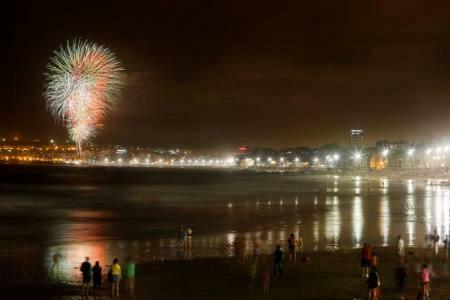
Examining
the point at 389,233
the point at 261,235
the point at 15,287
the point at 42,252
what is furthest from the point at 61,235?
the point at 389,233

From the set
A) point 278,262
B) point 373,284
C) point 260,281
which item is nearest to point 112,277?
point 260,281

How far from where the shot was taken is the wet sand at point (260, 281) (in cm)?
1745

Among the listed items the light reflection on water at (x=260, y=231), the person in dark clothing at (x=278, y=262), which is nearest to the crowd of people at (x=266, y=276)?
the person in dark clothing at (x=278, y=262)

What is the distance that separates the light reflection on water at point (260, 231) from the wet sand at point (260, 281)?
2.68 metres

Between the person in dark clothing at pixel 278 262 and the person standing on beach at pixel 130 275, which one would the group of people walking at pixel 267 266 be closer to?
the person in dark clothing at pixel 278 262

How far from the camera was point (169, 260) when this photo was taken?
2478 centimetres

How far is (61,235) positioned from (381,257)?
1922 centimetres

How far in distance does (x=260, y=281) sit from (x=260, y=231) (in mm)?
17058

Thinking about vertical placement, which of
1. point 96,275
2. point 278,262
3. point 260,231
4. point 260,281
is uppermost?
point 278,262

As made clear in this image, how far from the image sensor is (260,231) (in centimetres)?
3628

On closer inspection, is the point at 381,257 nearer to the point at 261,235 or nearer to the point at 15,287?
the point at 261,235

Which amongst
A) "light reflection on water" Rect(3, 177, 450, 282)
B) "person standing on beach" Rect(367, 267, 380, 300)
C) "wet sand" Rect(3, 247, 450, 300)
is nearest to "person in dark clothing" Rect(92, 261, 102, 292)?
"wet sand" Rect(3, 247, 450, 300)

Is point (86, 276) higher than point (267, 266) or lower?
higher

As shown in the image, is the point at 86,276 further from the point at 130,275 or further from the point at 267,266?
the point at 267,266
